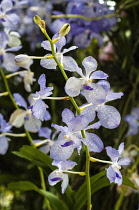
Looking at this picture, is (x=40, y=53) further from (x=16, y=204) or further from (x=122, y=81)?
(x=16, y=204)

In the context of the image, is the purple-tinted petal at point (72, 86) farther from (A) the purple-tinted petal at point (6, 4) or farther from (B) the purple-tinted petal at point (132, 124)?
(B) the purple-tinted petal at point (132, 124)

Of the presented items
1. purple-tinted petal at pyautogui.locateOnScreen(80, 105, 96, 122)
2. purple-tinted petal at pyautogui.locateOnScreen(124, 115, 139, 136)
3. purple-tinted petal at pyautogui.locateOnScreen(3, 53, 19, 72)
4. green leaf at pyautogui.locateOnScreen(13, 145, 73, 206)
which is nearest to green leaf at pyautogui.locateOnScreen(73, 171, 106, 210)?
green leaf at pyautogui.locateOnScreen(13, 145, 73, 206)

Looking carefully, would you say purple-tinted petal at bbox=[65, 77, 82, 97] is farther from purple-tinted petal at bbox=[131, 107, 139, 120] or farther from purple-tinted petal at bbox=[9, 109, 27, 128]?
purple-tinted petal at bbox=[131, 107, 139, 120]

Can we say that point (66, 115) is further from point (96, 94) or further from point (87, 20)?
point (87, 20)

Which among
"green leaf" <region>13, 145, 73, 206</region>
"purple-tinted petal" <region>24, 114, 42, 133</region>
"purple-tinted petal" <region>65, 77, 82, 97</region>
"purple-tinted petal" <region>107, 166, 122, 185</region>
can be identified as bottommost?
"green leaf" <region>13, 145, 73, 206</region>

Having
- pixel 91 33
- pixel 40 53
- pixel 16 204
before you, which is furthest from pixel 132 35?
Answer: pixel 16 204

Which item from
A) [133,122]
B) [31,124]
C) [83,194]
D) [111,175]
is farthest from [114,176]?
[133,122]

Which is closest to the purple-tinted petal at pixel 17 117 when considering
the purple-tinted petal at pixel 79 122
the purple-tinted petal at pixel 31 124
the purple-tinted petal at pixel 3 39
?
the purple-tinted petal at pixel 31 124

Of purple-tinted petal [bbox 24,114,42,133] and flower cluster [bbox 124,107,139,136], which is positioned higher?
purple-tinted petal [bbox 24,114,42,133]
